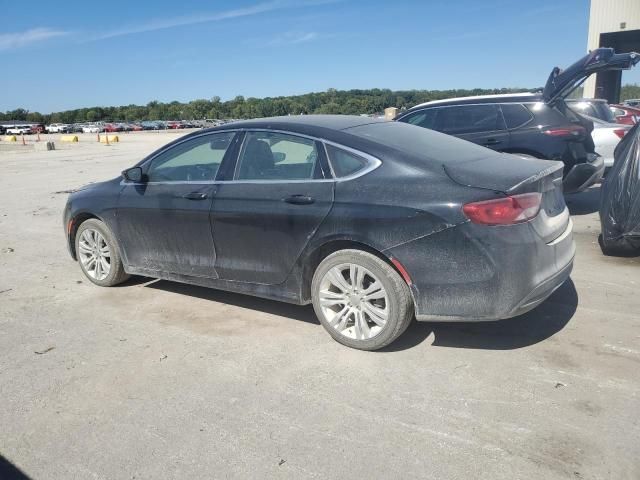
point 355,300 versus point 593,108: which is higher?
point 593,108

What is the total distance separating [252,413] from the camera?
3.25 meters

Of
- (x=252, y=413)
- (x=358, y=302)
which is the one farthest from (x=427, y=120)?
(x=252, y=413)

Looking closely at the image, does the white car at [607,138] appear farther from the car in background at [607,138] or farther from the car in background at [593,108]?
the car in background at [593,108]

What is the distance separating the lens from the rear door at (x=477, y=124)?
8102mm

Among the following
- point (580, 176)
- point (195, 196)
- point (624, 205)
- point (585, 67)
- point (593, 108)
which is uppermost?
point (585, 67)

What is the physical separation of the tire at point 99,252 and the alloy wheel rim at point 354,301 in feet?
7.99

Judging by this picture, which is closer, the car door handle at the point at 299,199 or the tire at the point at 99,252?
the car door handle at the point at 299,199

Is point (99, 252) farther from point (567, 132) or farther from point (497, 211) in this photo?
point (567, 132)

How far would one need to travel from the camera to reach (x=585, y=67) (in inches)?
301

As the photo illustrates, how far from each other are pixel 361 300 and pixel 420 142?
1.28 metres

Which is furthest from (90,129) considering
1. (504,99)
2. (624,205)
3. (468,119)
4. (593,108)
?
(624,205)

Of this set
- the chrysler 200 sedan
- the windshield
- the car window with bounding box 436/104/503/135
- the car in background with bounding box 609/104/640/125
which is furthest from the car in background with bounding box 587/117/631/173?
the chrysler 200 sedan

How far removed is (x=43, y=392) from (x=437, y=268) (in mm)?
2595

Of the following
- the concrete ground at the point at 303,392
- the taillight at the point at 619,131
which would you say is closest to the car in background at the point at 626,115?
the taillight at the point at 619,131
